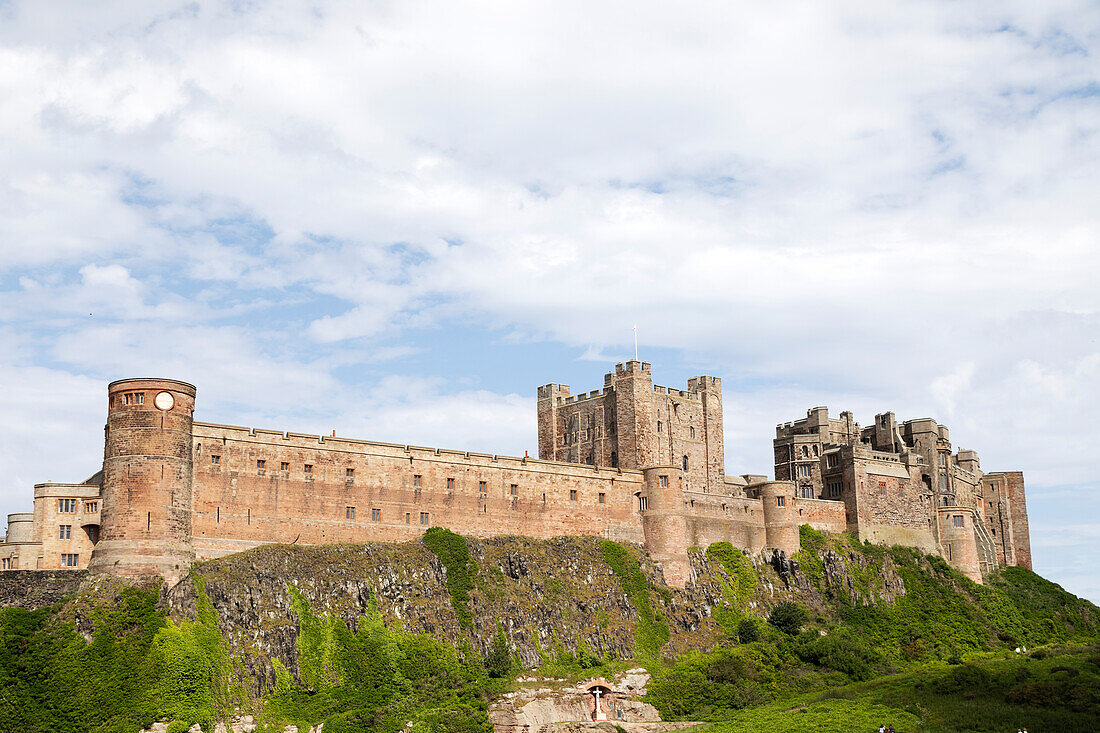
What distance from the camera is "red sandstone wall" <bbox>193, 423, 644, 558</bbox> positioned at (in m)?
82.7

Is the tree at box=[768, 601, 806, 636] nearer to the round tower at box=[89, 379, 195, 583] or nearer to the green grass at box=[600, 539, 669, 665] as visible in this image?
the green grass at box=[600, 539, 669, 665]

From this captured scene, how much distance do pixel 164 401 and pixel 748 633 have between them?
48.3 meters

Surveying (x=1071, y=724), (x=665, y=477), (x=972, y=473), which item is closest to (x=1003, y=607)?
(x=972, y=473)

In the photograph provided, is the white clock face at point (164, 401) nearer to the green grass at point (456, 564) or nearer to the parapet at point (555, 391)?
the green grass at point (456, 564)

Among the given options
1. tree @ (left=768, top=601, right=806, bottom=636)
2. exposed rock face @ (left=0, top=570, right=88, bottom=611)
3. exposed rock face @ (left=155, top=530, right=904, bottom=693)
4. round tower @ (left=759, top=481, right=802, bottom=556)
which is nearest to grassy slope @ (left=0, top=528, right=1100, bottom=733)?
exposed rock face @ (left=155, top=530, right=904, bottom=693)

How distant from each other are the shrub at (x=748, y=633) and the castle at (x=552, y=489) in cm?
642

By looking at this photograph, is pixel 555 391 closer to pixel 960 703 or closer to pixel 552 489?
pixel 552 489

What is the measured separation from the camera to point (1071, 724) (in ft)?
230

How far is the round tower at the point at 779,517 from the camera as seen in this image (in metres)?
109

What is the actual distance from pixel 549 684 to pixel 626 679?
20.0 feet

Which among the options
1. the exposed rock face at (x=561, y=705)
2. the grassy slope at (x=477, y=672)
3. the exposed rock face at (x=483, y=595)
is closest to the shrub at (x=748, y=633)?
the grassy slope at (x=477, y=672)

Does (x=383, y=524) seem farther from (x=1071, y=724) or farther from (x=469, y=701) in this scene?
(x=1071, y=724)

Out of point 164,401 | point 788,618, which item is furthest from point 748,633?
point 164,401

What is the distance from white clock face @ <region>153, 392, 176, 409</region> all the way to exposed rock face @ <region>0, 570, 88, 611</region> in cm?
1190
